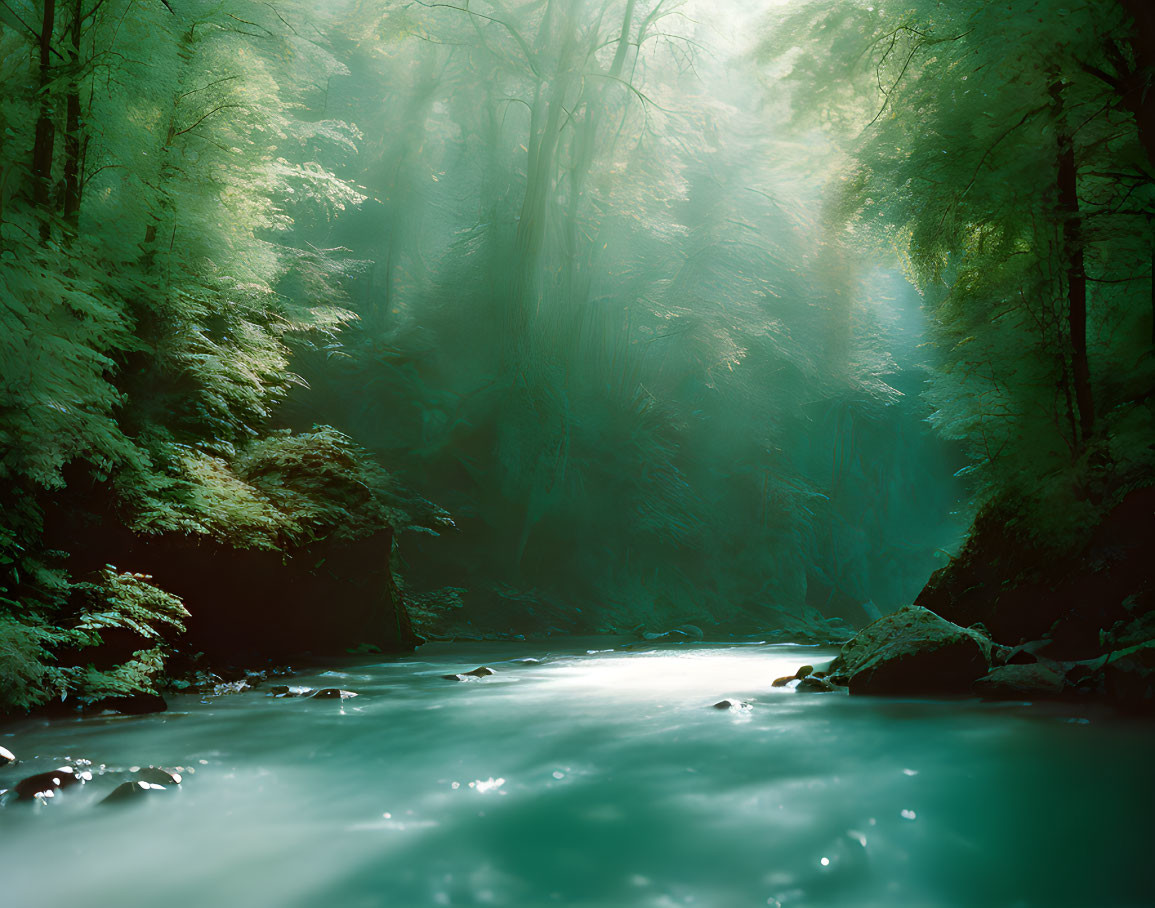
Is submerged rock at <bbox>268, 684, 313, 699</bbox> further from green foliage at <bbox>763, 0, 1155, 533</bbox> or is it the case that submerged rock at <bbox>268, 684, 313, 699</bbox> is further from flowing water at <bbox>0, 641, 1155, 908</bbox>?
green foliage at <bbox>763, 0, 1155, 533</bbox>

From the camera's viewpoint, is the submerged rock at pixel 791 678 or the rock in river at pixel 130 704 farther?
the submerged rock at pixel 791 678

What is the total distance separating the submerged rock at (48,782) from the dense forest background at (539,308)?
1329 mm

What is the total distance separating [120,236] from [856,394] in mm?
21380

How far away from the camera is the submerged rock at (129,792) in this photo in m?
3.50

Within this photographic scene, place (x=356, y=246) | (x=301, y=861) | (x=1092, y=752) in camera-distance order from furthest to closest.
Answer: (x=356, y=246)
(x=1092, y=752)
(x=301, y=861)

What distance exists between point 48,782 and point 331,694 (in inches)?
110

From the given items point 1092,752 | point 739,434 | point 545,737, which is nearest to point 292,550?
point 545,737

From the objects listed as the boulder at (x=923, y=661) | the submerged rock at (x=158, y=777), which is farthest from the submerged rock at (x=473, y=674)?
the submerged rock at (x=158, y=777)

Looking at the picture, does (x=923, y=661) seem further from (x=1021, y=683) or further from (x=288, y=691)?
(x=288, y=691)

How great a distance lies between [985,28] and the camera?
5.63m

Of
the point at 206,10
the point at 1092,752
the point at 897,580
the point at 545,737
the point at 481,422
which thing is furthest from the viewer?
the point at 897,580

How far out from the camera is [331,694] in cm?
630

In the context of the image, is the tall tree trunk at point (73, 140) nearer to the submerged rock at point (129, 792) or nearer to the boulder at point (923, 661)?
the submerged rock at point (129, 792)

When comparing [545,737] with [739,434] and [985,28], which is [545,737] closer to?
[985,28]
